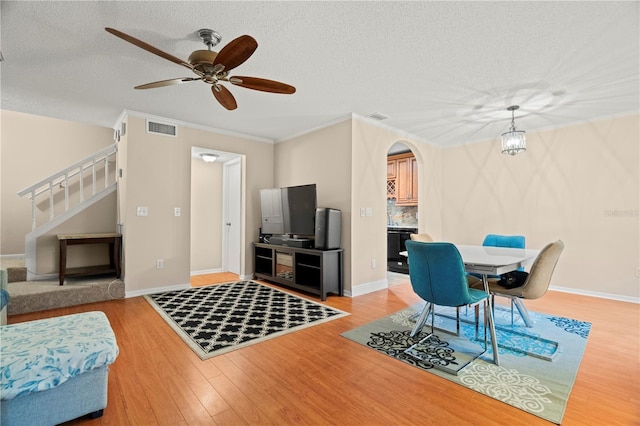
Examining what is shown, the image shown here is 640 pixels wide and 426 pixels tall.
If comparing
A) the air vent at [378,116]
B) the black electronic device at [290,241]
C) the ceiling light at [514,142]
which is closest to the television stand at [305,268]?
the black electronic device at [290,241]

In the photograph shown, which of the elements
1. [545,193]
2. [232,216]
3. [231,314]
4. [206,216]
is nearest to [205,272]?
[206,216]

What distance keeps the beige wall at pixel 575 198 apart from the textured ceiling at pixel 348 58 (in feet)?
1.40

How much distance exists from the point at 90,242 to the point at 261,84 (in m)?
3.36

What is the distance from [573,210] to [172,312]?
5645 millimetres

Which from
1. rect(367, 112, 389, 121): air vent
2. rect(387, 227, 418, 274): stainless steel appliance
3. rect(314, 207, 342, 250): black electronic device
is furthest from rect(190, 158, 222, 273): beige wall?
rect(387, 227, 418, 274): stainless steel appliance

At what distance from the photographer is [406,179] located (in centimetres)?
622

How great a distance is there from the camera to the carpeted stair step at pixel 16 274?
3961 mm

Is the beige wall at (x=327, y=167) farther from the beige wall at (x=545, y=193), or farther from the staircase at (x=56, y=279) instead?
the staircase at (x=56, y=279)

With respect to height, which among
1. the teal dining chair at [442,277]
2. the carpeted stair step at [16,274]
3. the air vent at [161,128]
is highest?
the air vent at [161,128]

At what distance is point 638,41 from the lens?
2385mm

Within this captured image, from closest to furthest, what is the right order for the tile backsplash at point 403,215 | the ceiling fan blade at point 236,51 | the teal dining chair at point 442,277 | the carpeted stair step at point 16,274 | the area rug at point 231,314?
the ceiling fan blade at point 236,51 < the teal dining chair at point 442,277 < the area rug at point 231,314 < the carpeted stair step at point 16,274 < the tile backsplash at point 403,215

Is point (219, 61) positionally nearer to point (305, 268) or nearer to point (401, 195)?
point (305, 268)

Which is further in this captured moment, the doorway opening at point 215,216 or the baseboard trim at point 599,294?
the doorway opening at point 215,216

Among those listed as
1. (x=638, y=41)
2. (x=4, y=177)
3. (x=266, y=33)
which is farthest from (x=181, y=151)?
(x=638, y=41)
